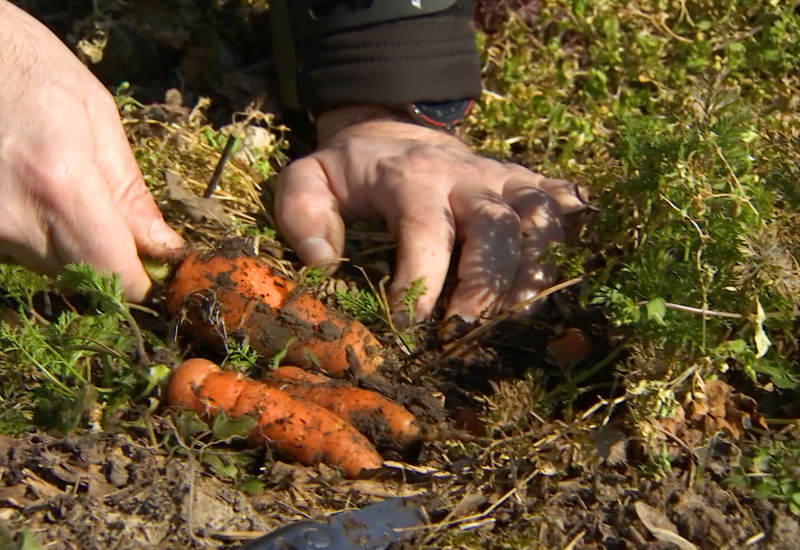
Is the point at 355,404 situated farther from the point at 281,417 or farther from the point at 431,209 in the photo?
the point at 431,209

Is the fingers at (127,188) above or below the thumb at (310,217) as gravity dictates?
above

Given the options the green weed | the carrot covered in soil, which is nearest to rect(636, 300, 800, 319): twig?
the carrot covered in soil

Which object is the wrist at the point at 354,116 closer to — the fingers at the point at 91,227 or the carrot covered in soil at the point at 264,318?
the carrot covered in soil at the point at 264,318

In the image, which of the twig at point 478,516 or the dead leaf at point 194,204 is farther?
the dead leaf at point 194,204

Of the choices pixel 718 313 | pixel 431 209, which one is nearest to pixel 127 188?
pixel 431 209

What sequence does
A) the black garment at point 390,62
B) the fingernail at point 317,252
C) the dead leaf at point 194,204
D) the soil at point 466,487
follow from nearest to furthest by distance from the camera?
the soil at point 466,487, the fingernail at point 317,252, the dead leaf at point 194,204, the black garment at point 390,62

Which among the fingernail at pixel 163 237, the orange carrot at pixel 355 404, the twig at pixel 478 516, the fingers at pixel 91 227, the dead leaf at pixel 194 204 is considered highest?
the fingers at pixel 91 227

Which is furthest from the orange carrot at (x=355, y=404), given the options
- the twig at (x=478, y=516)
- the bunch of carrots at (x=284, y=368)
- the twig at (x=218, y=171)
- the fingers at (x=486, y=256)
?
the twig at (x=218, y=171)

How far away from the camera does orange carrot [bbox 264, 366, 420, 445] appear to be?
7.13 feet

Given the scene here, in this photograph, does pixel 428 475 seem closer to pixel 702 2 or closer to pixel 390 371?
pixel 390 371

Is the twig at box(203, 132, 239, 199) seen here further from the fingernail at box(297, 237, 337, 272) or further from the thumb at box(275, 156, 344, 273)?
the fingernail at box(297, 237, 337, 272)

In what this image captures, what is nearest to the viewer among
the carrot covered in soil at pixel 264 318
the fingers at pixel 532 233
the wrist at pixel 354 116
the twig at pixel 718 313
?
the twig at pixel 718 313

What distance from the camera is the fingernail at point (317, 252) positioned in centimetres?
268

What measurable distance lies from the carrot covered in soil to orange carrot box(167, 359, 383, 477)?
19 centimetres
